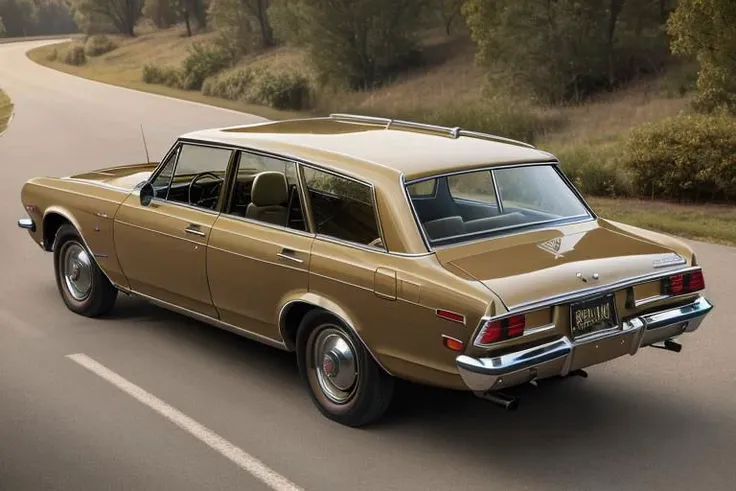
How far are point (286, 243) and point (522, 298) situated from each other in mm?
1605

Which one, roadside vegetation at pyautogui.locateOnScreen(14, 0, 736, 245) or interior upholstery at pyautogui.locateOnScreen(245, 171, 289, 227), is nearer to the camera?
interior upholstery at pyautogui.locateOnScreen(245, 171, 289, 227)

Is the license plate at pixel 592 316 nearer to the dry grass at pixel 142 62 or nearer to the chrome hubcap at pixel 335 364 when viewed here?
the chrome hubcap at pixel 335 364

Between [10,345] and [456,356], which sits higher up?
[456,356]

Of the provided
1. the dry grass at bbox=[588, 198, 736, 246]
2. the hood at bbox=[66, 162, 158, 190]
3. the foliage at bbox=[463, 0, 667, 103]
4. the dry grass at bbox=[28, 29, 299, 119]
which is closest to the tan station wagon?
the hood at bbox=[66, 162, 158, 190]

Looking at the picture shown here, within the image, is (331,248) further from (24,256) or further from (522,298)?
(24,256)

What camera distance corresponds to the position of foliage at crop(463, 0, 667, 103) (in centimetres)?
3272

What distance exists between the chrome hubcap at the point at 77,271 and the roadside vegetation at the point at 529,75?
725cm

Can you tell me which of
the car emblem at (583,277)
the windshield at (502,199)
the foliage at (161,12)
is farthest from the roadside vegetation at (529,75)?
the foliage at (161,12)

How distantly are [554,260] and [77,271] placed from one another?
424 centimetres

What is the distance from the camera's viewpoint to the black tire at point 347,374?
16.9ft

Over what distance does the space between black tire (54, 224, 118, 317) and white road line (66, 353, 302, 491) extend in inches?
34.6

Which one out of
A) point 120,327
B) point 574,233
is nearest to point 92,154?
point 120,327

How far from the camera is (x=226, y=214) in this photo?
20.0ft

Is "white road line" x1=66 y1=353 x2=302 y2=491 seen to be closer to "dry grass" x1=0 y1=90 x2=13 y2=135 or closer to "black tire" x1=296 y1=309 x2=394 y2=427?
"black tire" x1=296 y1=309 x2=394 y2=427
